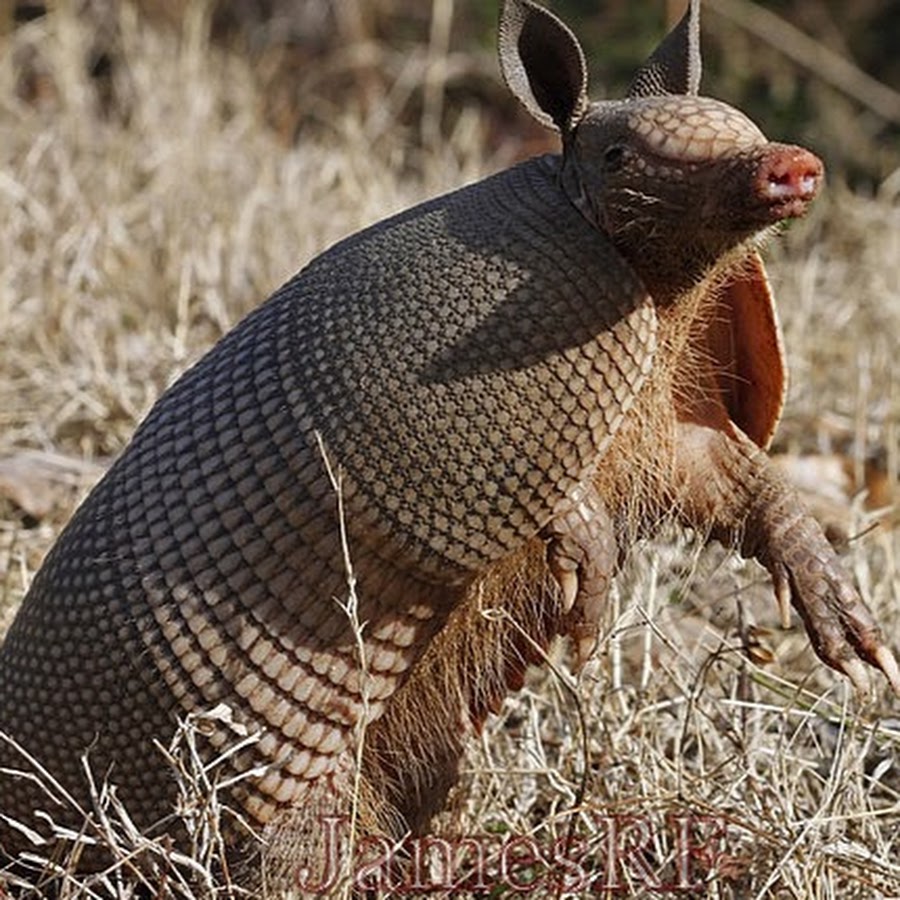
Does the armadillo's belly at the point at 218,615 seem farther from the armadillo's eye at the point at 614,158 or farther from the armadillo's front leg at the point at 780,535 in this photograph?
the armadillo's eye at the point at 614,158

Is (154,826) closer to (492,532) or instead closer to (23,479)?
(492,532)

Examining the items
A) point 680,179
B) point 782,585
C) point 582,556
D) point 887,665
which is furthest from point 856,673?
point 680,179

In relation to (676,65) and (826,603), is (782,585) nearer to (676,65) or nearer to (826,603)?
(826,603)

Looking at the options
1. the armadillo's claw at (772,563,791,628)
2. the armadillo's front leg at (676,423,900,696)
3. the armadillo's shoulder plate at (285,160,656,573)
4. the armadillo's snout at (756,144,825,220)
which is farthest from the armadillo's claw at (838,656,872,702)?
the armadillo's snout at (756,144,825,220)

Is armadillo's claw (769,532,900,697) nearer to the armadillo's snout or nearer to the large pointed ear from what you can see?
the armadillo's snout

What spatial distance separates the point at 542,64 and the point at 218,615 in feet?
3.83

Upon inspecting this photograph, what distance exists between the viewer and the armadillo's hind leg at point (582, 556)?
3.28 metres

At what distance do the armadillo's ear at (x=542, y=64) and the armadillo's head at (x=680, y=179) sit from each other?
0.06m

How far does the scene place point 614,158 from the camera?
3.22m

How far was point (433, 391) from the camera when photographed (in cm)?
322

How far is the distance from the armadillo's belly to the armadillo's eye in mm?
681

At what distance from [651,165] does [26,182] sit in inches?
173

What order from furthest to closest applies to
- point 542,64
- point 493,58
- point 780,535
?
point 493,58 → point 780,535 → point 542,64

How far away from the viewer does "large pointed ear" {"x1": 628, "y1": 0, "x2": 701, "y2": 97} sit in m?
3.45
